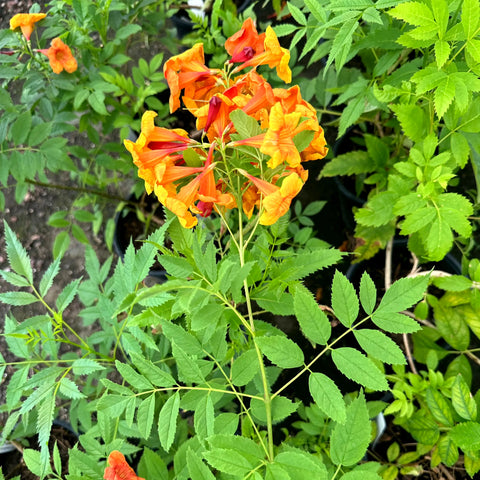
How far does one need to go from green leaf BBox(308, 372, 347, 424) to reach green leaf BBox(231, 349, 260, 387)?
4.1 inches

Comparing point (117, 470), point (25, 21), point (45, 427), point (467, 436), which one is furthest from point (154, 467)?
point (25, 21)

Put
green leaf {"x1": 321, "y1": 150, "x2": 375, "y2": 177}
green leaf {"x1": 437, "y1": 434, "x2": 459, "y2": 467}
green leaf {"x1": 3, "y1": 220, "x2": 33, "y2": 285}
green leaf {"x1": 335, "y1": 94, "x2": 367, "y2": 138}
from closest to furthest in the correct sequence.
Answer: green leaf {"x1": 3, "y1": 220, "x2": 33, "y2": 285}, green leaf {"x1": 437, "y1": 434, "x2": 459, "y2": 467}, green leaf {"x1": 335, "y1": 94, "x2": 367, "y2": 138}, green leaf {"x1": 321, "y1": 150, "x2": 375, "y2": 177}

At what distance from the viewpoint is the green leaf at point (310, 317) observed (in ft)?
2.15

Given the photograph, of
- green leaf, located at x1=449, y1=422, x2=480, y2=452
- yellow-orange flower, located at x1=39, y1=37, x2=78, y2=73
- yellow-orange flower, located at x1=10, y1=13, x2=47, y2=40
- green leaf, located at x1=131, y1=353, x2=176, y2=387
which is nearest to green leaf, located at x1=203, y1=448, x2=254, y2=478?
green leaf, located at x1=131, y1=353, x2=176, y2=387

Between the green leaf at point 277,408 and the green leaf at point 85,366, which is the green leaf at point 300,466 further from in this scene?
the green leaf at point 85,366

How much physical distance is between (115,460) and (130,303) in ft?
1.13

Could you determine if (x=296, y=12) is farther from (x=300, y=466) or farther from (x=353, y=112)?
(x=300, y=466)

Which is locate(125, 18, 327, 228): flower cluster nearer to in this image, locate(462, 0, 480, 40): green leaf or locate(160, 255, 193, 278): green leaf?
locate(160, 255, 193, 278): green leaf

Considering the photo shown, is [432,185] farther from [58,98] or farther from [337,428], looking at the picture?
[58,98]

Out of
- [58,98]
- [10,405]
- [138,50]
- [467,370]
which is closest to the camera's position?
[10,405]

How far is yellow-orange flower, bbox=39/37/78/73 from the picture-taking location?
1.24m

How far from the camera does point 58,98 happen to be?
1425 millimetres

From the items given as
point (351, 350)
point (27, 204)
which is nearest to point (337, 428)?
point (351, 350)

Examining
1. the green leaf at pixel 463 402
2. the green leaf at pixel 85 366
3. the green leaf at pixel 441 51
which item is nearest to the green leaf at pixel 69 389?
the green leaf at pixel 85 366
